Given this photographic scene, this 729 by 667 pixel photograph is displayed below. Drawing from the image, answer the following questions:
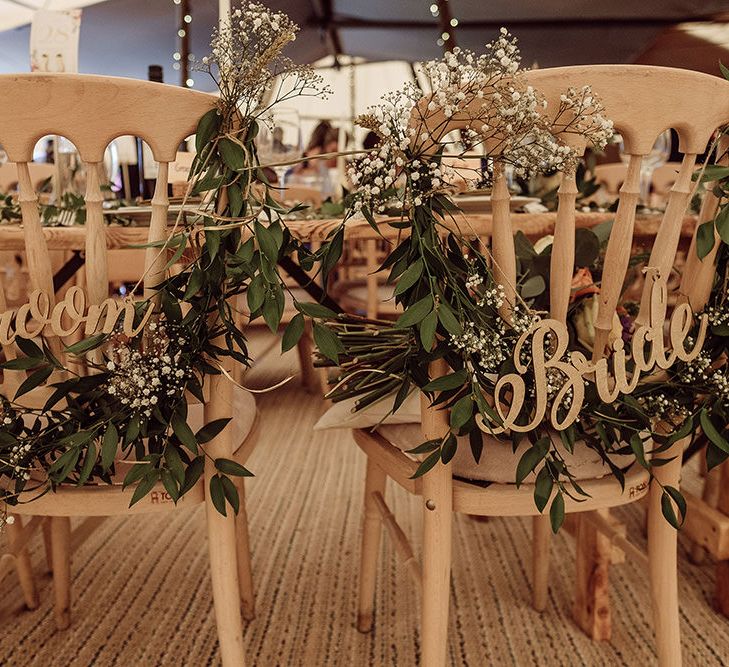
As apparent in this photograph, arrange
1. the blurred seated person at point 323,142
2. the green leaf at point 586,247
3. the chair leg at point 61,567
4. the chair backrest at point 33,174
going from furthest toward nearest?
the blurred seated person at point 323,142 → the chair backrest at point 33,174 → the chair leg at point 61,567 → the green leaf at point 586,247

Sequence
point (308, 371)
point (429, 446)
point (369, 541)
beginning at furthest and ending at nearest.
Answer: point (308, 371), point (369, 541), point (429, 446)

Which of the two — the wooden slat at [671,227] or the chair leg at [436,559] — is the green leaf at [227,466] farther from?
the wooden slat at [671,227]

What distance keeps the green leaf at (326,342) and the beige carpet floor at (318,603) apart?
27.7 inches

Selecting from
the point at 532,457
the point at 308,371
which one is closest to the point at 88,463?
the point at 532,457

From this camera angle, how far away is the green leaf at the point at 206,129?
0.73 metres

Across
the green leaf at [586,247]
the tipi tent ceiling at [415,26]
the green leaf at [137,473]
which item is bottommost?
the green leaf at [137,473]

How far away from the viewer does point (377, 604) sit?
1.35 meters

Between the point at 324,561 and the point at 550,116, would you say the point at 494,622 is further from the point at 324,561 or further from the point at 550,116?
the point at 550,116

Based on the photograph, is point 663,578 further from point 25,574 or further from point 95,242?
point 25,574

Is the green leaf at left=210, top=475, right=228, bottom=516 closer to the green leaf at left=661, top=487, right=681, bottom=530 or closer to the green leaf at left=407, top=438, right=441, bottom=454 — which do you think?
the green leaf at left=407, top=438, right=441, bottom=454

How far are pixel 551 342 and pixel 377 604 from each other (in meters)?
0.79

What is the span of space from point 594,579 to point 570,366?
2.09ft

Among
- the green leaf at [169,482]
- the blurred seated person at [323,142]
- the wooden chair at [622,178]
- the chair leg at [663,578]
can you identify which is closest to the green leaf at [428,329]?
the green leaf at [169,482]

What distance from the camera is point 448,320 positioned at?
701mm
